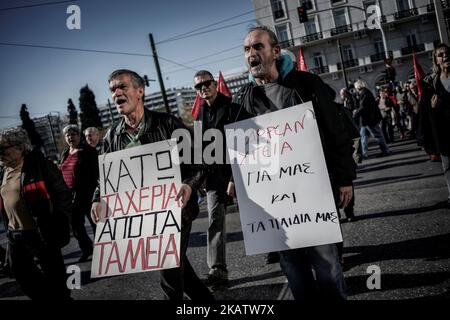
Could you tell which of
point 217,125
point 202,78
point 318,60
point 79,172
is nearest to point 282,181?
point 217,125

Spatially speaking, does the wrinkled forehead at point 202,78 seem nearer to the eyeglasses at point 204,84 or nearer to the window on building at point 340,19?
the eyeglasses at point 204,84

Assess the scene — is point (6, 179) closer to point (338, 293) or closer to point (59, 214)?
point (59, 214)

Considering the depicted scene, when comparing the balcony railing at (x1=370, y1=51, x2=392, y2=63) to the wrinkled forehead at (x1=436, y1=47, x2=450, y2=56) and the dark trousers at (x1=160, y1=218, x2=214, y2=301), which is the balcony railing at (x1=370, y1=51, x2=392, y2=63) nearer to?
the wrinkled forehead at (x1=436, y1=47, x2=450, y2=56)

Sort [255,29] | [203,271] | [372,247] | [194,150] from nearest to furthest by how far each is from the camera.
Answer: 1. [255,29]
2. [194,150]
3. [372,247]
4. [203,271]

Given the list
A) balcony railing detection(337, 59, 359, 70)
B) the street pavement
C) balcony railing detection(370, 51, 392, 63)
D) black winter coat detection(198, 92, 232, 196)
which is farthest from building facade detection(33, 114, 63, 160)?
black winter coat detection(198, 92, 232, 196)

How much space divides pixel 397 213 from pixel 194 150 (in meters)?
3.19

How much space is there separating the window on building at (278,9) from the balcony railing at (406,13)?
38.1ft

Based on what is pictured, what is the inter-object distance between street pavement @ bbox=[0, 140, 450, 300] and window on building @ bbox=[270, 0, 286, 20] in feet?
115

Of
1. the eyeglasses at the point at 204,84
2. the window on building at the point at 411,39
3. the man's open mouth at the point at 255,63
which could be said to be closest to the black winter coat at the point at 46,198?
the eyeglasses at the point at 204,84

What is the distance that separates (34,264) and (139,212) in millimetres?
1635

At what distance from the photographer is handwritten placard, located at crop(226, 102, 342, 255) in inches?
74.3

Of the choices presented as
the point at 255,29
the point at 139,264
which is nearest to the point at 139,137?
the point at 139,264

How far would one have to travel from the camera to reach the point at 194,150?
96.0 inches

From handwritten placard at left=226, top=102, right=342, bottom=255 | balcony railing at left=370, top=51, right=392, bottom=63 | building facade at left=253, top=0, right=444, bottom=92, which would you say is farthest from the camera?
balcony railing at left=370, top=51, right=392, bottom=63
